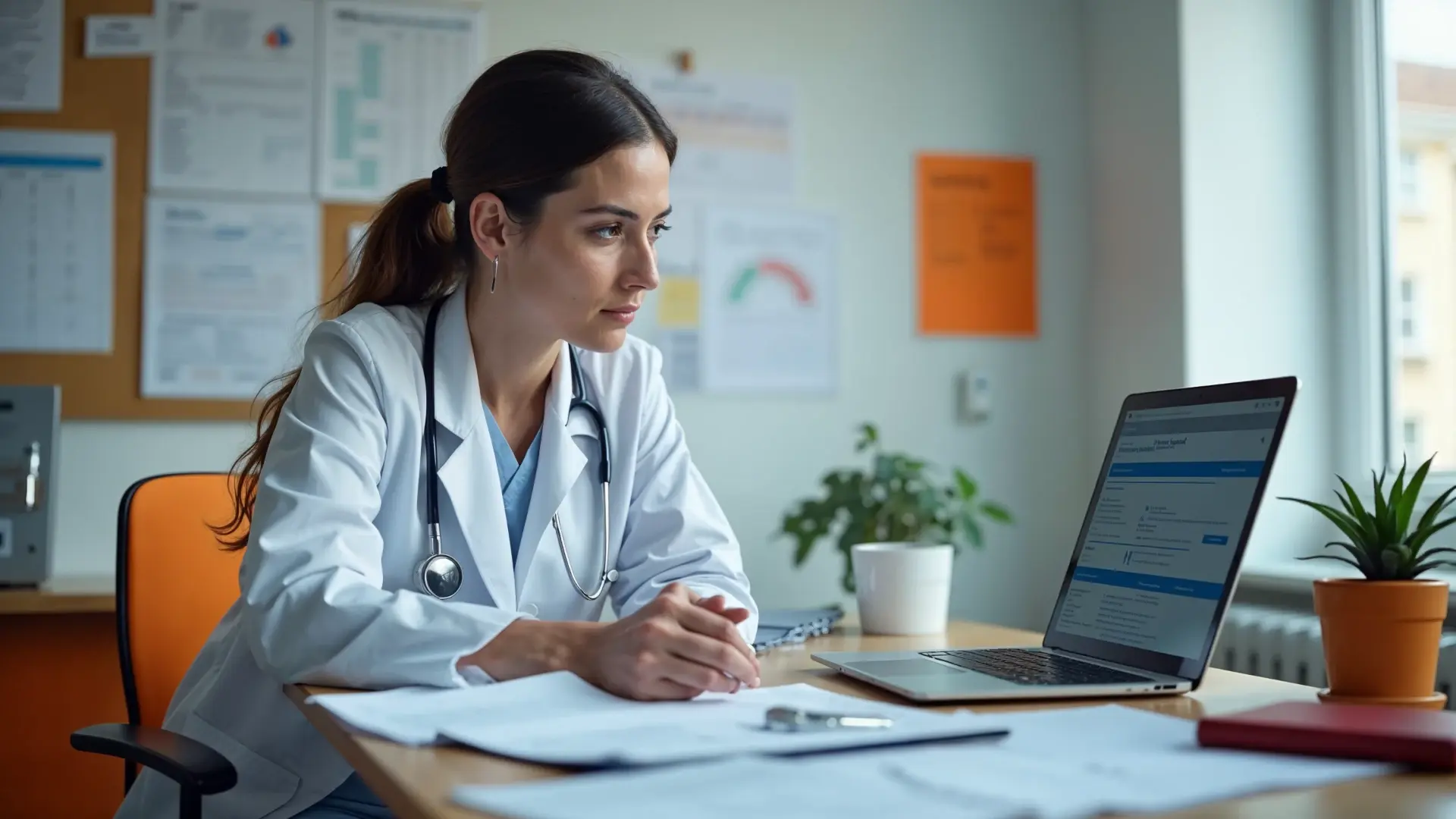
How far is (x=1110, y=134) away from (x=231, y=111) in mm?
1900

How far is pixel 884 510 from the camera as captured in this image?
2406 millimetres

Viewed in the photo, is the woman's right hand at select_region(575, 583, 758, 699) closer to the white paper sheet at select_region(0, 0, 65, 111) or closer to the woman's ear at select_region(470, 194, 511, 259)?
the woman's ear at select_region(470, 194, 511, 259)

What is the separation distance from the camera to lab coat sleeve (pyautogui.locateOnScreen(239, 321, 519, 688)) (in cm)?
107

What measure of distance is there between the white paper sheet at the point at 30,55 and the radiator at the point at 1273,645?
2368 millimetres

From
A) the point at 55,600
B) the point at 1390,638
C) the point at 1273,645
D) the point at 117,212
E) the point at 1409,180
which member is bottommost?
the point at 1273,645

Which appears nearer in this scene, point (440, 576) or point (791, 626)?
point (440, 576)

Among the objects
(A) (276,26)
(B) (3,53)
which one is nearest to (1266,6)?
(A) (276,26)

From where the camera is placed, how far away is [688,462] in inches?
63.2

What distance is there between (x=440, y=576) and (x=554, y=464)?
0.21m

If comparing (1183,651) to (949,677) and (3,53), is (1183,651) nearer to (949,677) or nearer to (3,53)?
(949,677)

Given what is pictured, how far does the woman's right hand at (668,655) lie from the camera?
3.28 feet

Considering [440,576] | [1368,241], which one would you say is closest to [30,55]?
[440,576]

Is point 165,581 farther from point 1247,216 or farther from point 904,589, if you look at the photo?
point 1247,216

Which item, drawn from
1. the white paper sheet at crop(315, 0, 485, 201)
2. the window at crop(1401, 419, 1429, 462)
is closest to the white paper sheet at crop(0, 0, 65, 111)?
the white paper sheet at crop(315, 0, 485, 201)
